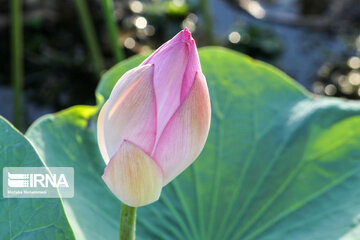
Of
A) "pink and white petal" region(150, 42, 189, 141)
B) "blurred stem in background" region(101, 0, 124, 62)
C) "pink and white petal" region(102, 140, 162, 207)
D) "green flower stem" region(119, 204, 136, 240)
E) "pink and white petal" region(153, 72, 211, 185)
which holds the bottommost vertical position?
"green flower stem" region(119, 204, 136, 240)

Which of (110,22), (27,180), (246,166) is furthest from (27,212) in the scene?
(110,22)

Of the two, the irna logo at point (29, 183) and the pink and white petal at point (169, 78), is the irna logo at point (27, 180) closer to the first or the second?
the irna logo at point (29, 183)

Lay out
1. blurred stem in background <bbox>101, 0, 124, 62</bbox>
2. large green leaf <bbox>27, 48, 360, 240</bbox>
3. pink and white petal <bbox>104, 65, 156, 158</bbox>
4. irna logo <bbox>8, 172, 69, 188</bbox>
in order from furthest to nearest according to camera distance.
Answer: blurred stem in background <bbox>101, 0, 124, 62</bbox> → large green leaf <bbox>27, 48, 360, 240</bbox> → irna logo <bbox>8, 172, 69, 188</bbox> → pink and white petal <bbox>104, 65, 156, 158</bbox>

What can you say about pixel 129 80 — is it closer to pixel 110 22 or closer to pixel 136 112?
pixel 136 112

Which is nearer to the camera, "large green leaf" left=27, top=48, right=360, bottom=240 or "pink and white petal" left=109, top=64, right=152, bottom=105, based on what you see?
"pink and white petal" left=109, top=64, right=152, bottom=105

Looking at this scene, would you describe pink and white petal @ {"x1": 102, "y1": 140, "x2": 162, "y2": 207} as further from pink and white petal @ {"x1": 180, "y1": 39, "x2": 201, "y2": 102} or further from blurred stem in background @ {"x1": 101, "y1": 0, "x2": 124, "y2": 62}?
blurred stem in background @ {"x1": 101, "y1": 0, "x2": 124, "y2": 62}

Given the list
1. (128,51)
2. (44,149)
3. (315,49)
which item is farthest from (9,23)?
(44,149)

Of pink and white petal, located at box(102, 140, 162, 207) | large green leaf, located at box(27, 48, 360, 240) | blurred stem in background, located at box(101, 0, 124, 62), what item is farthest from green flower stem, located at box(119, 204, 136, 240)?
blurred stem in background, located at box(101, 0, 124, 62)
